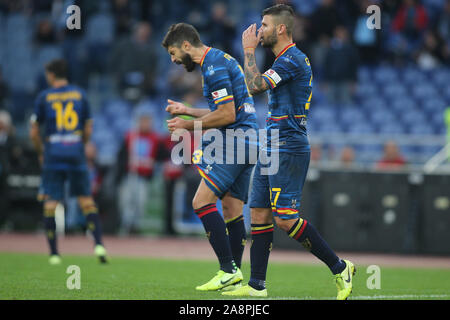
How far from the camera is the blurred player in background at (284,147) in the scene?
258 inches

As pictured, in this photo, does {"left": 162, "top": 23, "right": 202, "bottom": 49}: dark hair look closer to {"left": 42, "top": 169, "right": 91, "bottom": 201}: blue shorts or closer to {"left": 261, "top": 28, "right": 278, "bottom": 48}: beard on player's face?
{"left": 261, "top": 28, "right": 278, "bottom": 48}: beard on player's face

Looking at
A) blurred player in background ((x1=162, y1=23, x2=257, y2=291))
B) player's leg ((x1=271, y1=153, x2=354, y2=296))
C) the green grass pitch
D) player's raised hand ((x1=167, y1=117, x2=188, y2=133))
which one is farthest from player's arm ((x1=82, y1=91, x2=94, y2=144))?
player's leg ((x1=271, y1=153, x2=354, y2=296))

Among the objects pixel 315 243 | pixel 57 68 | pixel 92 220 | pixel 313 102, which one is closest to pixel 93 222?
pixel 92 220

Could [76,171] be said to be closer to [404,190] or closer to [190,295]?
[190,295]

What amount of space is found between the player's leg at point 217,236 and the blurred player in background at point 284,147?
0.16 m

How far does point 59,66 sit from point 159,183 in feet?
23.9

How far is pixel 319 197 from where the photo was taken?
13945 millimetres

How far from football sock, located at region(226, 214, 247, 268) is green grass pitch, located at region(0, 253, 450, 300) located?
484 millimetres

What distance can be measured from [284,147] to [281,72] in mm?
677

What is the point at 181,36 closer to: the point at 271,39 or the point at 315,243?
the point at 271,39

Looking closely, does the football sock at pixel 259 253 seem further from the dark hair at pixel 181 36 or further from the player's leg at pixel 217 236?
the dark hair at pixel 181 36

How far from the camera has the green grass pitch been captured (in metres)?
6.83

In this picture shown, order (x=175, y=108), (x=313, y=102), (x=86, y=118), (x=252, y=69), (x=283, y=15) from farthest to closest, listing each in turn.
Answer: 1. (x=313, y=102)
2. (x=86, y=118)
3. (x=175, y=108)
4. (x=283, y=15)
5. (x=252, y=69)

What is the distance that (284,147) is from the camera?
6.67 metres
